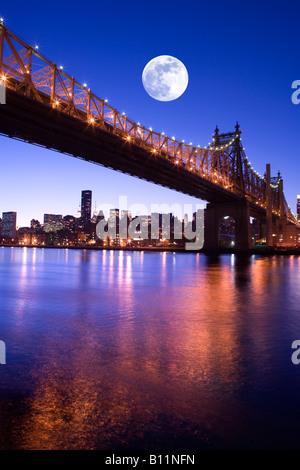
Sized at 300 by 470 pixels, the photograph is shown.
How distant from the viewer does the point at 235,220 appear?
2982 inches

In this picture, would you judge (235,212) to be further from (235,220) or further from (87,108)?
(87,108)

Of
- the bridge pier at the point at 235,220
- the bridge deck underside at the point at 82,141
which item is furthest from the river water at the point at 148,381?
the bridge pier at the point at 235,220

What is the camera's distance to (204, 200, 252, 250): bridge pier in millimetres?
74500

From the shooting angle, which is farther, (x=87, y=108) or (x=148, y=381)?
(x=87, y=108)

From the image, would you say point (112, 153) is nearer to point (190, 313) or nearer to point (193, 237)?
point (190, 313)

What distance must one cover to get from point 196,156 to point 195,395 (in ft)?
223

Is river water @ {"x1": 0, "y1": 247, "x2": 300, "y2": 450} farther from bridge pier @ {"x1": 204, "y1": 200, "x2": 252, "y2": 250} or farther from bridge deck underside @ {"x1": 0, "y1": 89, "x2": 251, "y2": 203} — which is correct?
bridge pier @ {"x1": 204, "y1": 200, "x2": 252, "y2": 250}

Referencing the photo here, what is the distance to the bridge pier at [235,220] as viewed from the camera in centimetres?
7450

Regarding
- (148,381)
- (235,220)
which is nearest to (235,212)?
(235,220)

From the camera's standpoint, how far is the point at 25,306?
10.9 m

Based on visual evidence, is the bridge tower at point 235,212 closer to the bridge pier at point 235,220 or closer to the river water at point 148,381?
the bridge pier at point 235,220

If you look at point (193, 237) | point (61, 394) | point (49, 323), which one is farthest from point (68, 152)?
point (193, 237)

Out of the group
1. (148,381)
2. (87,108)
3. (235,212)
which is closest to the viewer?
(148,381)

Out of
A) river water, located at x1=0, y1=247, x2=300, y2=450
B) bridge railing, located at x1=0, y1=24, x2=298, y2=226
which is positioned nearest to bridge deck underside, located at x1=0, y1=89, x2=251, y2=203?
bridge railing, located at x1=0, y1=24, x2=298, y2=226
